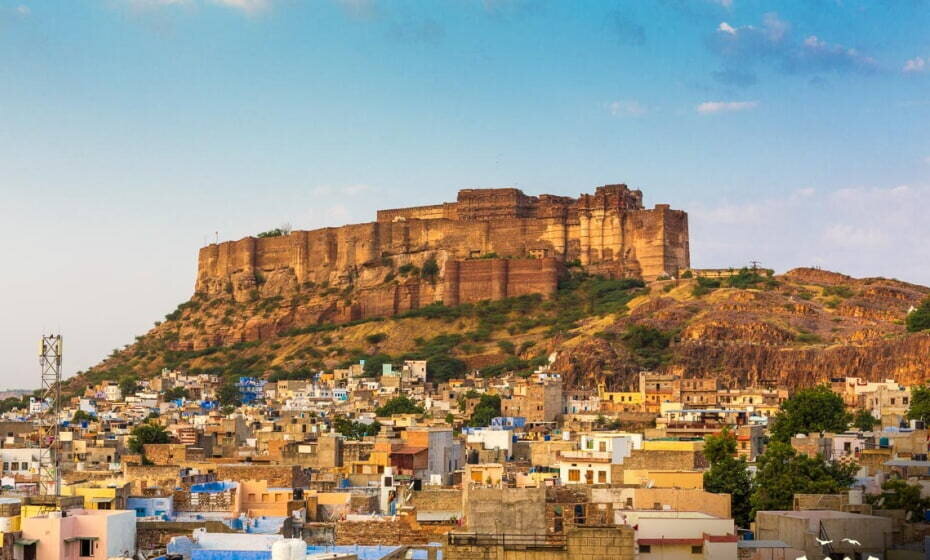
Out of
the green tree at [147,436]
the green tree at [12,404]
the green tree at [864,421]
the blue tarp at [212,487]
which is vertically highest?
the green tree at [12,404]

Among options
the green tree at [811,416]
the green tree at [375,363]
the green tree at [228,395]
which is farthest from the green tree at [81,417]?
the green tree at [811,416]

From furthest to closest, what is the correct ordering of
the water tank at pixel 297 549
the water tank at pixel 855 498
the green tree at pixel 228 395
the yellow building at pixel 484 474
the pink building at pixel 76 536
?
the green tree at pixel 228 395, the yellow building at pixel 484 474, the water tank at pixel 855 498, the pink building at pixel 76 536, the water tank at pixel 297 549

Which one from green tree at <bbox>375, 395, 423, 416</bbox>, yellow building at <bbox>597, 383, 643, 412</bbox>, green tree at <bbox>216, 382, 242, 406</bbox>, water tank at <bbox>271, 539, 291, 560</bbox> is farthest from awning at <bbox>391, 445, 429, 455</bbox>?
green tree at <bbox>216, 382, 242, 406</bbox>

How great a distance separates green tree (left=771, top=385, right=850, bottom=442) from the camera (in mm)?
54594

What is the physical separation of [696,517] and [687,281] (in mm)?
90442

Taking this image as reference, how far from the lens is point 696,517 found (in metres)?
20.3

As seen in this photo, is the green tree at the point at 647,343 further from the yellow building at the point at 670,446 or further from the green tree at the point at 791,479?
the green tree at the point at 791,479

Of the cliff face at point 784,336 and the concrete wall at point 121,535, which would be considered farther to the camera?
the cliff face at point 784,336

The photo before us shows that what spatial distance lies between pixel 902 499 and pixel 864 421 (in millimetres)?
32639

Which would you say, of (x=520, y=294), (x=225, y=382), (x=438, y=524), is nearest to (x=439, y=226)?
(x=520, y=294)

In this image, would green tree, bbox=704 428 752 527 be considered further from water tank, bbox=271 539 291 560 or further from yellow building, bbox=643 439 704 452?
water tank, bbox=271 539 291 560

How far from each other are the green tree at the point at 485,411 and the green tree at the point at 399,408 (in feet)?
8.56

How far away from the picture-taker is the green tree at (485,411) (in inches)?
2721

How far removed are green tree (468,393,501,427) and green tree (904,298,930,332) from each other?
1029 inches
